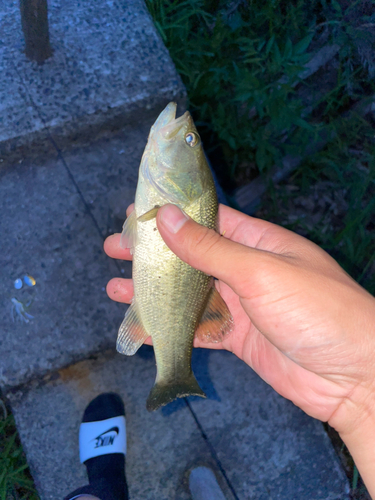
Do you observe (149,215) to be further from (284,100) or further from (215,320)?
(284,100)

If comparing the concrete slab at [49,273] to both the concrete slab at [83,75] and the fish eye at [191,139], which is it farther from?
the fish eye at [191,139]

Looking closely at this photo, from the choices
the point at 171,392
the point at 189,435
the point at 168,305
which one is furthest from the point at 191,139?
the point at 189,435

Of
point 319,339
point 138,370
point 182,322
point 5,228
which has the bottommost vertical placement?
point 138,370

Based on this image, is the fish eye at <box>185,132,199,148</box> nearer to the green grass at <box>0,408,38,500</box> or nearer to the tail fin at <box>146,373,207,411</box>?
the tail fin at <box>146,373,207,411</box>

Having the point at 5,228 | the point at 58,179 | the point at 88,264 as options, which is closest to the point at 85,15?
the point at 58,179

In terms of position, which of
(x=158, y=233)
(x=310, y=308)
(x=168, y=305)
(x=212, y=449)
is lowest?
(x=212, y=449)

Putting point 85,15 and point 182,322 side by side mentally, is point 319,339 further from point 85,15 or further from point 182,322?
point 85,15

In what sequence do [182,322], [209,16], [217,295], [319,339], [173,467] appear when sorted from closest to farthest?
[319,339]
[182,322]
[217,295]
[173,467]
[209,16]
